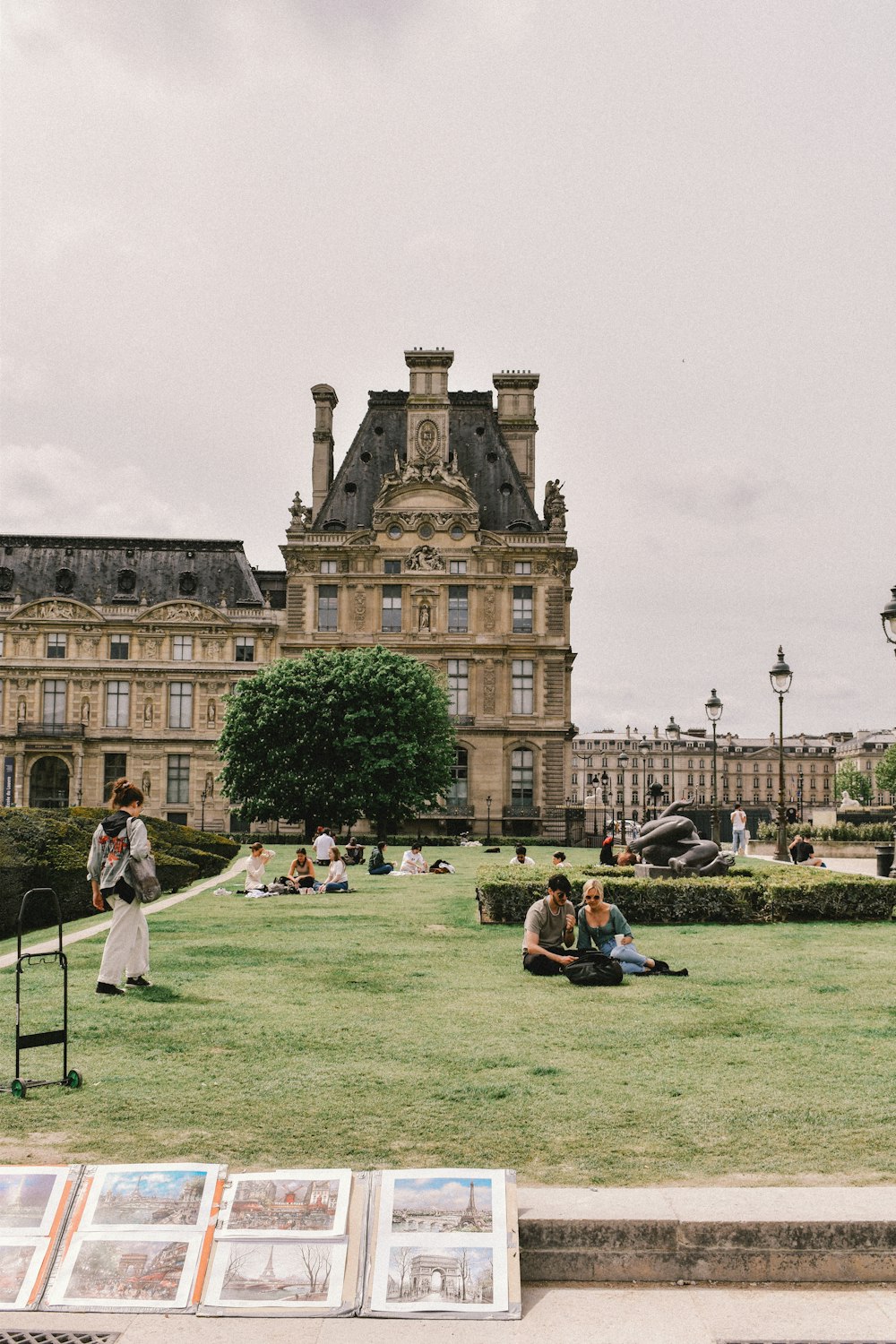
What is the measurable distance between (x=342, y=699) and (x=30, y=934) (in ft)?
103

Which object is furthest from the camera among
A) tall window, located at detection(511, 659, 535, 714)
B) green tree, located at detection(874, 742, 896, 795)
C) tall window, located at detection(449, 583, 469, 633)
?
green tree, located at detection(874, 742, 896, 795)

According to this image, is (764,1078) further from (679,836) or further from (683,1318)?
(679,836)

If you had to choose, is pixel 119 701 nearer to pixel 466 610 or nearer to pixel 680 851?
pixel 466 610

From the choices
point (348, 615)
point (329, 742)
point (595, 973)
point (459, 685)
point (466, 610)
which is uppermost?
point (466, 610)

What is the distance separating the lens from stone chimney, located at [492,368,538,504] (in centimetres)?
6569

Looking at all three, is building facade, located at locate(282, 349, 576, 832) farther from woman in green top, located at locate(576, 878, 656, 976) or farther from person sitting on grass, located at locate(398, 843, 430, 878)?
woman in green top, located at locate(576, 878, 656, 976)

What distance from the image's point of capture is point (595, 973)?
12484mm

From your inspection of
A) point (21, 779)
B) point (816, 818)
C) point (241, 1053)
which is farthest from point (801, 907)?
point (21, 779)

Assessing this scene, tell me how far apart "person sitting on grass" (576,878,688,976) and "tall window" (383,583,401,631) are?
1922 inches

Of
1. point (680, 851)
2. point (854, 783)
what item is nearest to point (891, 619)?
point (680, 851)

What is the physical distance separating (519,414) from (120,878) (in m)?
57.9

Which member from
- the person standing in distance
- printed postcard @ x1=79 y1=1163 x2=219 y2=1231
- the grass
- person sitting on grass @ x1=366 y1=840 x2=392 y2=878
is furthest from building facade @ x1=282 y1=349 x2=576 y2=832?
Answer: printed postcard @ x1=79 y1=1163 x2=219 y2=1231

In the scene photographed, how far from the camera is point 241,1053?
911cm

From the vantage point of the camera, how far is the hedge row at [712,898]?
61.8ft
